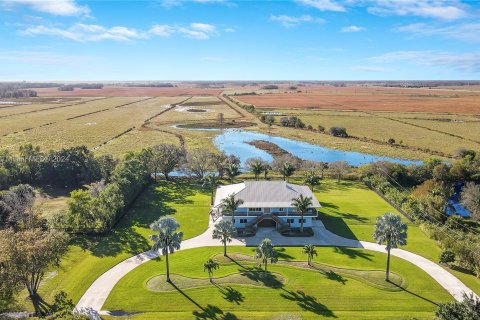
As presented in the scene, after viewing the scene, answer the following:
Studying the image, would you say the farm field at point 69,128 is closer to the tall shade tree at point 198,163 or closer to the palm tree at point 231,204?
the tall shade tree at point 198,163

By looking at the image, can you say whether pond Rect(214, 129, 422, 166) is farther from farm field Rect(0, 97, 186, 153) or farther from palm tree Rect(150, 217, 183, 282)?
palm tree Rect(150, 217, 183, 282)

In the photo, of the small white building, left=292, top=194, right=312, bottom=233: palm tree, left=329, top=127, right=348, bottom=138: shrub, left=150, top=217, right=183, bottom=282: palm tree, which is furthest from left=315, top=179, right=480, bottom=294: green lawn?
left=329, top=127, right=348, bottom=138: shrub

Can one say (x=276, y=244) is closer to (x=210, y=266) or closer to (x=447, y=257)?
(x=210, y=266)

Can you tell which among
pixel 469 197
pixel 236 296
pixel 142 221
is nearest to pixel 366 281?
pixel 236 296

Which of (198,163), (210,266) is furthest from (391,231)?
(198,163)

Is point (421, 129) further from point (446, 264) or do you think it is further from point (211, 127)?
point (446, 264)

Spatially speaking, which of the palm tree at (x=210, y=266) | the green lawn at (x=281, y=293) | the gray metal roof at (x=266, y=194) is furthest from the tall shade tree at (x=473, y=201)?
the palm tree at (x=210, y=266)
